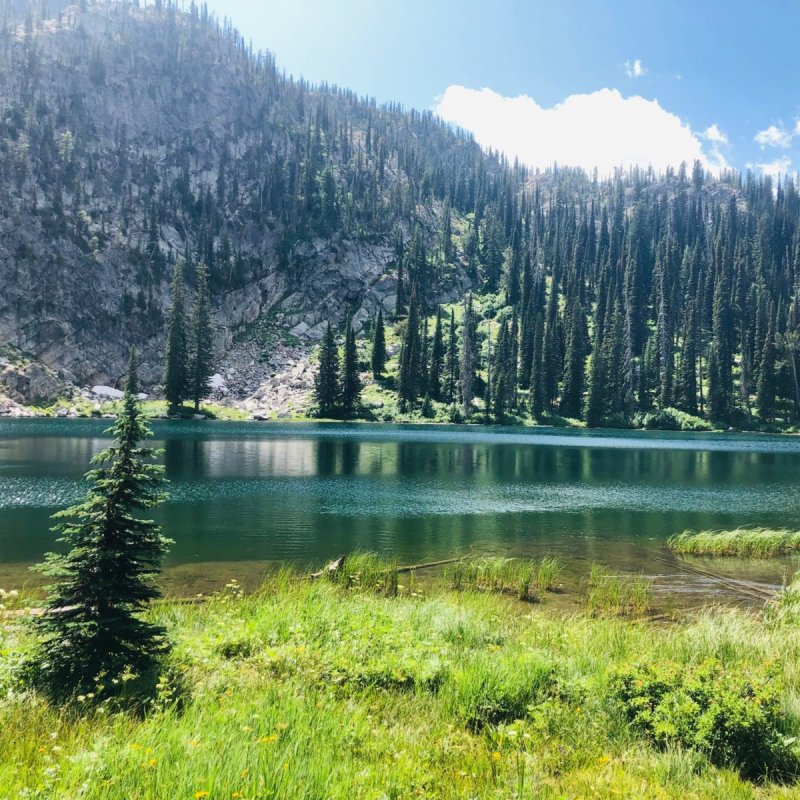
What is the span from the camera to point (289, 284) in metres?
179

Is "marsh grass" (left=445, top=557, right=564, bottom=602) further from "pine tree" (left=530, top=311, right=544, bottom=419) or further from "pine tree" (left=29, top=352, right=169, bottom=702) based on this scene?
"pine tree" (left=530, top=311, right=544, bottom=419)

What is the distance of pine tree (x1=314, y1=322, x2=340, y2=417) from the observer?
411 ft

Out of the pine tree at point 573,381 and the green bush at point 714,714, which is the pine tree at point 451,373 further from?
the green bush at point 714,714

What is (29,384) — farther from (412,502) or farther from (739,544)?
(739,544)

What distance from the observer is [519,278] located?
614 ft

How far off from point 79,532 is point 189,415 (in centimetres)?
11715

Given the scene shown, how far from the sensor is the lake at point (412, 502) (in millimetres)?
22609

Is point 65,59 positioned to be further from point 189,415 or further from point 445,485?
point 445,485

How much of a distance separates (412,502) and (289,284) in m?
156

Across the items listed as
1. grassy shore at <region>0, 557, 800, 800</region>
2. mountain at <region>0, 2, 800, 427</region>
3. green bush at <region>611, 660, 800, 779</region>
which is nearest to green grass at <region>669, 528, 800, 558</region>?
grassy shore at <region>0, 557, 800, 800</region>

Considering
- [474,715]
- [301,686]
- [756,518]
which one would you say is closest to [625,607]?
[474,715]

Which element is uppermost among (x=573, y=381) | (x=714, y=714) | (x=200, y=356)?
(x=200, y=356)

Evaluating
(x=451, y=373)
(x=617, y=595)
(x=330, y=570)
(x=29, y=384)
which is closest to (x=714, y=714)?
(x=617, y=595)

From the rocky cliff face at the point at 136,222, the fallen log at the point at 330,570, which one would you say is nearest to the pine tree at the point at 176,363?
the rocky cliff face at the point at 136,222
